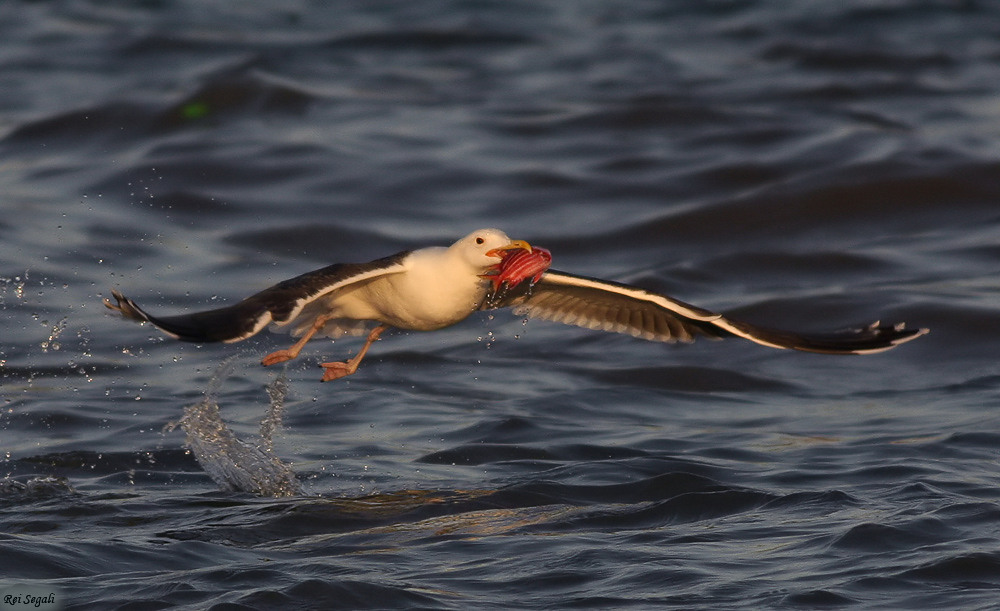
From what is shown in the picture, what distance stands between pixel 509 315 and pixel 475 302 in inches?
181

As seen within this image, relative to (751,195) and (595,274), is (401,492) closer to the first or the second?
(595,274)

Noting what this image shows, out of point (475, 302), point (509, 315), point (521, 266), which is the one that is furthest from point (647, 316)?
point (509, 315)

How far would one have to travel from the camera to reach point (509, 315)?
1268 centimetres

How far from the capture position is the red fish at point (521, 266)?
7.69 m

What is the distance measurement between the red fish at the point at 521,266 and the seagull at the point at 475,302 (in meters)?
0.02

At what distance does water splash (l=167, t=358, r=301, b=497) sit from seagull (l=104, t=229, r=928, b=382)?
28.6 inches

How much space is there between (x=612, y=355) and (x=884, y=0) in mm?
15062

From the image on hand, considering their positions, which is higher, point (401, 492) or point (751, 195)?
point (751, 195)

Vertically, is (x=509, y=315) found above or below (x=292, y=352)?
below

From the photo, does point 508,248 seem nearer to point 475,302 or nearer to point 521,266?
point 521,266

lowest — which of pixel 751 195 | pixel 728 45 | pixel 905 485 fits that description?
pixel 905 485

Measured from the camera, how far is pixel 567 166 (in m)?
16.9

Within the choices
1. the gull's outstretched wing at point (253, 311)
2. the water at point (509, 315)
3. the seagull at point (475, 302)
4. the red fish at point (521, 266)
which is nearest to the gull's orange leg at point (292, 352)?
the seagull at point (475, 302)

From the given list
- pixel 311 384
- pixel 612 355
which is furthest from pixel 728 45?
pixel 311 384
